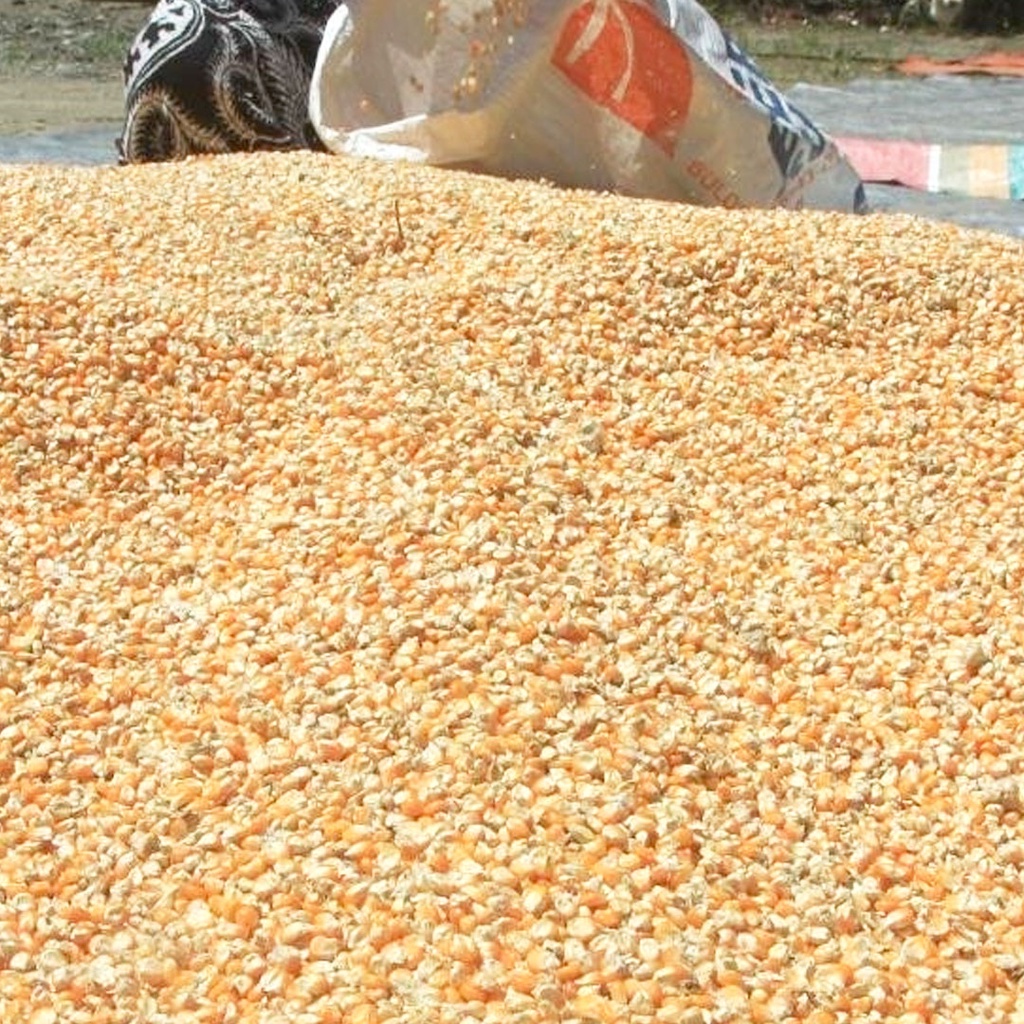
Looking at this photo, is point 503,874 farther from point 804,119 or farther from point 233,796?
point 804,119

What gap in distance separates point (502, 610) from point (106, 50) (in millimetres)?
6753

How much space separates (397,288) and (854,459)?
908 millimetres

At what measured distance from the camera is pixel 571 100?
3902mm

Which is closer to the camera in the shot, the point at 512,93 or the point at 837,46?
the point at 512,93

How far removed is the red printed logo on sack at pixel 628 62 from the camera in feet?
12.5

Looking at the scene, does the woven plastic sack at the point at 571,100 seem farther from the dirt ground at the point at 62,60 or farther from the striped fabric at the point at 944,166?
the dirt ground at the point at 62,60

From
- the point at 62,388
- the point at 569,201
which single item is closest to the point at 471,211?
the point at 569,201

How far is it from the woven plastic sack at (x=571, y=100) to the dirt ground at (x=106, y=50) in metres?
2.64

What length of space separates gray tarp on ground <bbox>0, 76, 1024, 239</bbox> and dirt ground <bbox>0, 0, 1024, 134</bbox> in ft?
3.08

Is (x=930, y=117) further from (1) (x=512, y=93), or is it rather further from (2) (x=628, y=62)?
(1) (x=512, y=93)

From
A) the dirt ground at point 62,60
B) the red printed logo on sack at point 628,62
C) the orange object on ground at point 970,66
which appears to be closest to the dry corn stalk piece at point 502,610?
the red printed logo on sack at point 628,62

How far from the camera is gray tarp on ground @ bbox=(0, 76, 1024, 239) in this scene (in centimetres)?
473

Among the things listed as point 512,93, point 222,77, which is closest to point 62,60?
point 222,77

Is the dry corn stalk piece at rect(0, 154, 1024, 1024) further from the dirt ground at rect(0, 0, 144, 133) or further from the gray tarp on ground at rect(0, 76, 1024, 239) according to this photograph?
the dirt ground at rect(0, 0, 144, 133)
